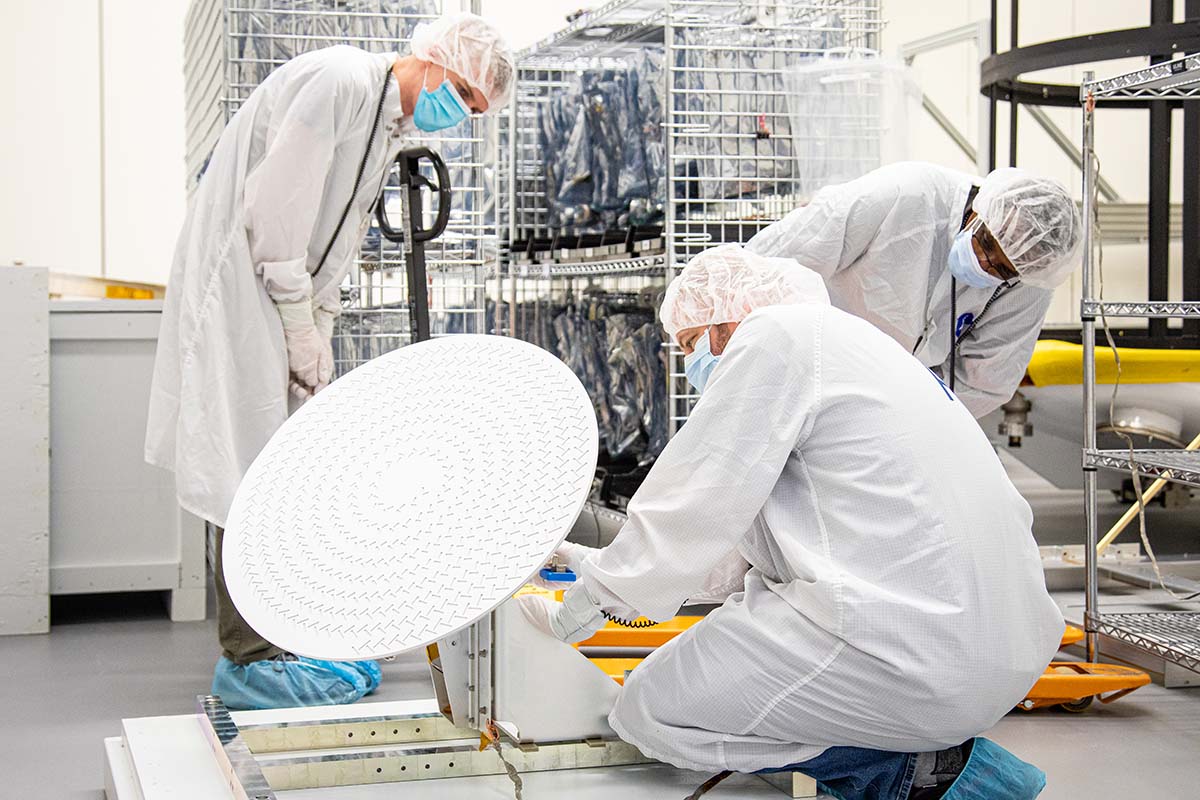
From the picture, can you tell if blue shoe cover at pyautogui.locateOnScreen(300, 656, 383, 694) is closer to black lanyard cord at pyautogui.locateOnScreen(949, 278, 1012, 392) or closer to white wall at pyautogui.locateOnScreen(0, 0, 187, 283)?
black lanyard cord at pyautogui.locateOnScreen(949, 278, 1012, 392)

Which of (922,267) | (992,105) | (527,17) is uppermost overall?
(527,17)

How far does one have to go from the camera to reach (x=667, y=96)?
430cm

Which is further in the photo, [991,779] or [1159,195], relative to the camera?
[1159,195]

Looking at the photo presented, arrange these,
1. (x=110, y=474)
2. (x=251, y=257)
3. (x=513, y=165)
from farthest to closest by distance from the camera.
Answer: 1. (x=513, y=165)
2. (x=110, y=474)
3. (x=251, y=257)

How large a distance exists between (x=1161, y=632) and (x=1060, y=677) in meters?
0.50

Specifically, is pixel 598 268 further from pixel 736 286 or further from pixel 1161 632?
pixel 736 286

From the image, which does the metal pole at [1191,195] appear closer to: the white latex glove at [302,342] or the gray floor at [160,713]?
the gray floor at [160,713]

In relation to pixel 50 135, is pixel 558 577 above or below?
below

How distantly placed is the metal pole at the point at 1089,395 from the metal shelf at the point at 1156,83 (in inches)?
2.9

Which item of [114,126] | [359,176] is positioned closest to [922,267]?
[359,176]

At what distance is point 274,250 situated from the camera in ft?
9.83

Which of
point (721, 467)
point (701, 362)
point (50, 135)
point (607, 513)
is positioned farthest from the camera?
point (50, 135)

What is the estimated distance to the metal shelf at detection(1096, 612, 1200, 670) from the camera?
3203mm

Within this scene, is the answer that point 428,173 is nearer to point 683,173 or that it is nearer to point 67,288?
point 683,173
